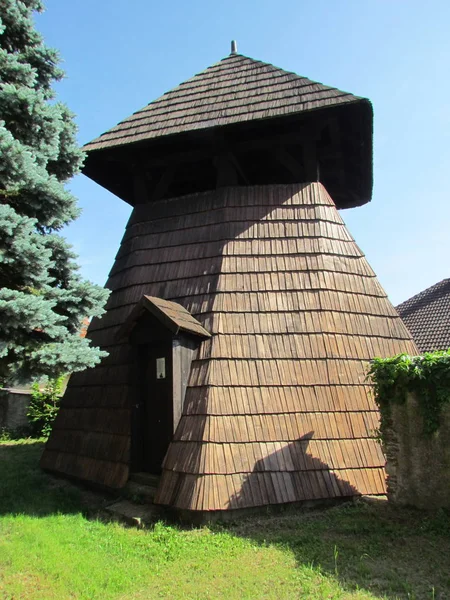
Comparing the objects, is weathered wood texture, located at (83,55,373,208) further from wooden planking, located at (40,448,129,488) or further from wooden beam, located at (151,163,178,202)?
wooden planking, located at (40,448,129,488)

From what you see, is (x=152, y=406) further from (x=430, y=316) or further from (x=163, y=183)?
(x=430, y=316)

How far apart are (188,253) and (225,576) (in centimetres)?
485

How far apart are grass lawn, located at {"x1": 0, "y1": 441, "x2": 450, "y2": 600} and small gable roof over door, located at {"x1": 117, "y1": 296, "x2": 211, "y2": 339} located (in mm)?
2444

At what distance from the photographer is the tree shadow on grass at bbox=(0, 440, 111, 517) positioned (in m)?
6.07

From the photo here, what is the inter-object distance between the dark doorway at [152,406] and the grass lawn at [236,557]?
4.07ft

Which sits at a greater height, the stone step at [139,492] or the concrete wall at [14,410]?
the concrete wall at [14,410]

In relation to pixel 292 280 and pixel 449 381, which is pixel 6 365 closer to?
pixel 292 280

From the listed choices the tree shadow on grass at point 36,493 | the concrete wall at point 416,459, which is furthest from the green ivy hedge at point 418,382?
the tree shadow on grass at point 36,493

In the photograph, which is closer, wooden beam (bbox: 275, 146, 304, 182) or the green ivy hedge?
the green ivy hedge

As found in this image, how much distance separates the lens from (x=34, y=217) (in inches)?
209

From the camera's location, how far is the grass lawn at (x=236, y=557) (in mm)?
3861

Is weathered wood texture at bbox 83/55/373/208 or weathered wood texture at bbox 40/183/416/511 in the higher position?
weathered wood texture at bbox 83/55/373/208

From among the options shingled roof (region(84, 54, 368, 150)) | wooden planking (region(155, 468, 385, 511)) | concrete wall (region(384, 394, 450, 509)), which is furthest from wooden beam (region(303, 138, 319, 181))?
wooden planking (region(155, 468, 385, 511))

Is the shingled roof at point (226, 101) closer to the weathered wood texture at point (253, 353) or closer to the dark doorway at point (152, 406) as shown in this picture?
the weathered wood texture at point (253, 353)
